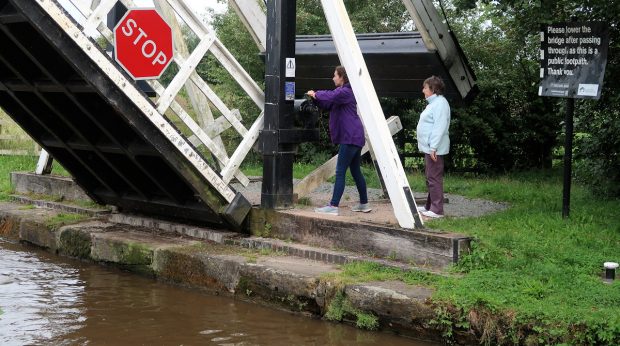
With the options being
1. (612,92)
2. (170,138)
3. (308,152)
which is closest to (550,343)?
(170,138)

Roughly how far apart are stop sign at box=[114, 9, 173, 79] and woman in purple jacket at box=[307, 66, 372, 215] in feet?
5.71

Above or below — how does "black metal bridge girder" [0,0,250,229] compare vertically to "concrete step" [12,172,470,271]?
above

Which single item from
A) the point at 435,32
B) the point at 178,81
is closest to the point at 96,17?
the point at 178,81

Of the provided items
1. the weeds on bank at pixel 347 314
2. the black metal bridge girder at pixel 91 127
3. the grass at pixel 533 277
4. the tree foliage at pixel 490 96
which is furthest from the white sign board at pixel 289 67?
the tree foliage at pixel 490 96

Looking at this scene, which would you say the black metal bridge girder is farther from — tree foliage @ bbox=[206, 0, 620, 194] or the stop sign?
tree foliage @ bbox=[206, 0, 620, 194]

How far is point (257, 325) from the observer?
8.09 meters

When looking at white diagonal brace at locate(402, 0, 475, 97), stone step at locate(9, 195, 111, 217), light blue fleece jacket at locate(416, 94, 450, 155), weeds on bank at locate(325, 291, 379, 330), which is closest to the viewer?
weeds on bank at locate(325, 291, 379, 330)

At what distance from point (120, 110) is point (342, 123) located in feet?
8.21

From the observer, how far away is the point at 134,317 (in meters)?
8.37

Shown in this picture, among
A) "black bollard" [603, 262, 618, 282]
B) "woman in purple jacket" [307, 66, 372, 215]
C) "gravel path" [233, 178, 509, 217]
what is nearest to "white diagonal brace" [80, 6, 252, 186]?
"gravel path" [233, 178, 509, 217]

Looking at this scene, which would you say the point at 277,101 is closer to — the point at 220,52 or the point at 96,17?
the point at 220,52

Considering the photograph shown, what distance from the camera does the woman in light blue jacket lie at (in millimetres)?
9633

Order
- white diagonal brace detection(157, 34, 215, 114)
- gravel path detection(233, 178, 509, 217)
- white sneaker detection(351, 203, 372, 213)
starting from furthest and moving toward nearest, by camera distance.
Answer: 1. gravel path detection(233, 178, 509, 217)
2. white sneaker detection(351, 203, 372, 213)
3. white diagonal brace detection(157, 34, 215, 114)

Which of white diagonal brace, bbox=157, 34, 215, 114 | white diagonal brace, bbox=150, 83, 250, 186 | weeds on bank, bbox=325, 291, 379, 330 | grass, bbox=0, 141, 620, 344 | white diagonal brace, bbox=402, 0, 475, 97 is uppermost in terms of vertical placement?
white diagonal brace, bbox=402, 0, 475, 97
